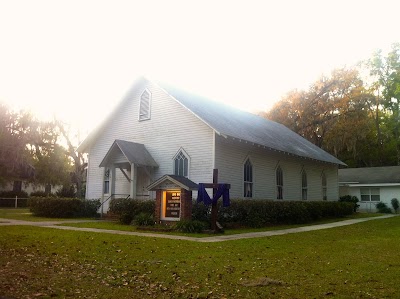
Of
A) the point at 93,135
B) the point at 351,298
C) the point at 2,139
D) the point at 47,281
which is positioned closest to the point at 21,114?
the point at 2,139

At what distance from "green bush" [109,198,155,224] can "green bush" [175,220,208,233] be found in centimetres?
288

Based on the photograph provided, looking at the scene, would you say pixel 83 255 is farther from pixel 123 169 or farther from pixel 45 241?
pixel 123 169

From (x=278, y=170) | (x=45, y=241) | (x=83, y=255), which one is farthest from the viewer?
(x=278, y=170)

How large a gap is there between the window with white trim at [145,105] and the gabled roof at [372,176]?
2317 centimetres

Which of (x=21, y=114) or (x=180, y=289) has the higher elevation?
(x=21, y=114)

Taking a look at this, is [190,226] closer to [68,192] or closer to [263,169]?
[263,169]

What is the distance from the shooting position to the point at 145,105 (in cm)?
2369

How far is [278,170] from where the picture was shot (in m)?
25.3

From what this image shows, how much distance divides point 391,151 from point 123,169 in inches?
1733

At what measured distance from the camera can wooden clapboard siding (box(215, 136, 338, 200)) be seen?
2066 cm

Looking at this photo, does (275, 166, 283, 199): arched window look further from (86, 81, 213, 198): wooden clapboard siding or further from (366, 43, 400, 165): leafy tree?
(366, 43, 400, 165): leafy tree

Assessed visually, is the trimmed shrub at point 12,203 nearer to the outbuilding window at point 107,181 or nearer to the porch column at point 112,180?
the outbuilding window at point 107,181

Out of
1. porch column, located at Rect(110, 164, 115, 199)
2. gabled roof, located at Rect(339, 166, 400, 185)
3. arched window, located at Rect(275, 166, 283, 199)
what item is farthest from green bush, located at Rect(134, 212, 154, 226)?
gabled roof, located at Rect(339, 166, 400, 185)

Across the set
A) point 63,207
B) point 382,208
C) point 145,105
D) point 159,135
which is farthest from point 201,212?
point 382,208
